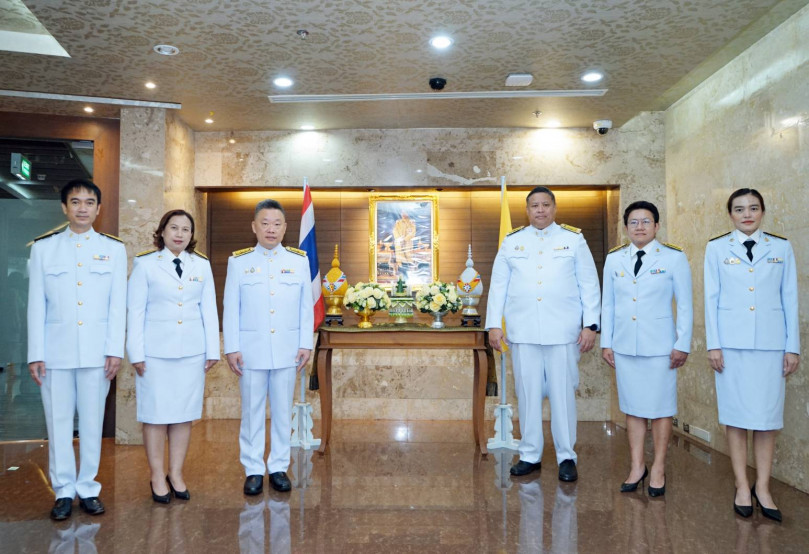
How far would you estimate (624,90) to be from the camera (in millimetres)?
4848

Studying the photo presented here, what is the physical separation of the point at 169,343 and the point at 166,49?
2.11m

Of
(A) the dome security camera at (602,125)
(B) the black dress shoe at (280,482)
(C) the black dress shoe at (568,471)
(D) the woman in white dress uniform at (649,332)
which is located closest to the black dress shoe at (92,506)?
(B) the black dress shoe at (280,482)

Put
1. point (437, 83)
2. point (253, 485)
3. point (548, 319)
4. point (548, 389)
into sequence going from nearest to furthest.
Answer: point (253, 485), point (548, 319), point (548, 389), point (437, 83)

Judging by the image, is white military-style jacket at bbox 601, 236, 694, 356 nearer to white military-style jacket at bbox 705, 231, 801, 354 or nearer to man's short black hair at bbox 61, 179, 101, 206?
white military-style jacket at bbox 705, 231, 801, 354

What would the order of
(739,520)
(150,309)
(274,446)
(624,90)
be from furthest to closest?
(624,90), (274,446), (150,309), (739,520)

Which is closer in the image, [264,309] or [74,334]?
[74,334]

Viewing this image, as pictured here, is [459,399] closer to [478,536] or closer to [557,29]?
[478,536]

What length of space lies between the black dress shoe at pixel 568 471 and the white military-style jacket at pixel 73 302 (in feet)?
9.39

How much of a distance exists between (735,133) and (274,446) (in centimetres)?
415

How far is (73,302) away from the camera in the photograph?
3.20 metres

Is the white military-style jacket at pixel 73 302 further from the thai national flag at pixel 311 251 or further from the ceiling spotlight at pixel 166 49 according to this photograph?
the thai national flag at pixel 311 251

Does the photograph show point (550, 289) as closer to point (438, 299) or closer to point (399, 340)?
point (438, 299)

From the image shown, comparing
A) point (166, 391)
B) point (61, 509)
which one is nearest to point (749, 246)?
point (166, 391)

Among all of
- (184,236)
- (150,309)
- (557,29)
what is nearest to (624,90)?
(557,29)
